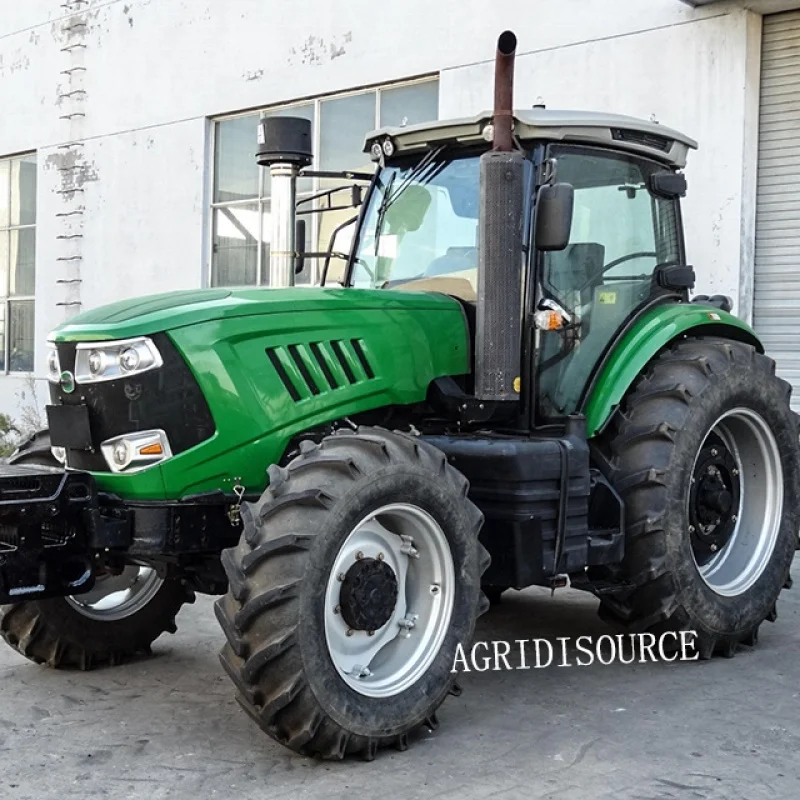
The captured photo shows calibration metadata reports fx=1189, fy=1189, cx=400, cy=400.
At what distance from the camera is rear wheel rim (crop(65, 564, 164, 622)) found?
5645 mm

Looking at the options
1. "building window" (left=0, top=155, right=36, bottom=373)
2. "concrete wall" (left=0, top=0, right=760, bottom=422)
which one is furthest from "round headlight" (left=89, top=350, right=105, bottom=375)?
"building window" (left=0, top=155, right=36, bottom=373)

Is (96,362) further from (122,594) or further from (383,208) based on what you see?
(383,208)

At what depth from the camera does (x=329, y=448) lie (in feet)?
14.4

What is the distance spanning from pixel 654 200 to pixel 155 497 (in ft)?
9.75

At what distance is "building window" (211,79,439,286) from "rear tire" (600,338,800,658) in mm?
5736

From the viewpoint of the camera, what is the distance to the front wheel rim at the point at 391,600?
435 cm

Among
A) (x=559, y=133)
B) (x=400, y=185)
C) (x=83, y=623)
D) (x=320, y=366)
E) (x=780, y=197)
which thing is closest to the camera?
(x=320, y=366)

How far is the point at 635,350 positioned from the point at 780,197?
3.90m

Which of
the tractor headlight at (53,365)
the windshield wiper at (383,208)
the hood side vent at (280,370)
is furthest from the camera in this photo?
the windshield wiper at (383,208)

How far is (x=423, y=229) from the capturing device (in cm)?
569

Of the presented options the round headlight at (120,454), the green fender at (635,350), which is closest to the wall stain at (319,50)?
the green fender at (635,350)

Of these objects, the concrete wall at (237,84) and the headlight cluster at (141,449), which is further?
the concrete wall at (237,84)

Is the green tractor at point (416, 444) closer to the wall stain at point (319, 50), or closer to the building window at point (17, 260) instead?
the wall stain at point (319, 50)

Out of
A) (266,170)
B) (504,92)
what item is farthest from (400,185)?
(266,170)
